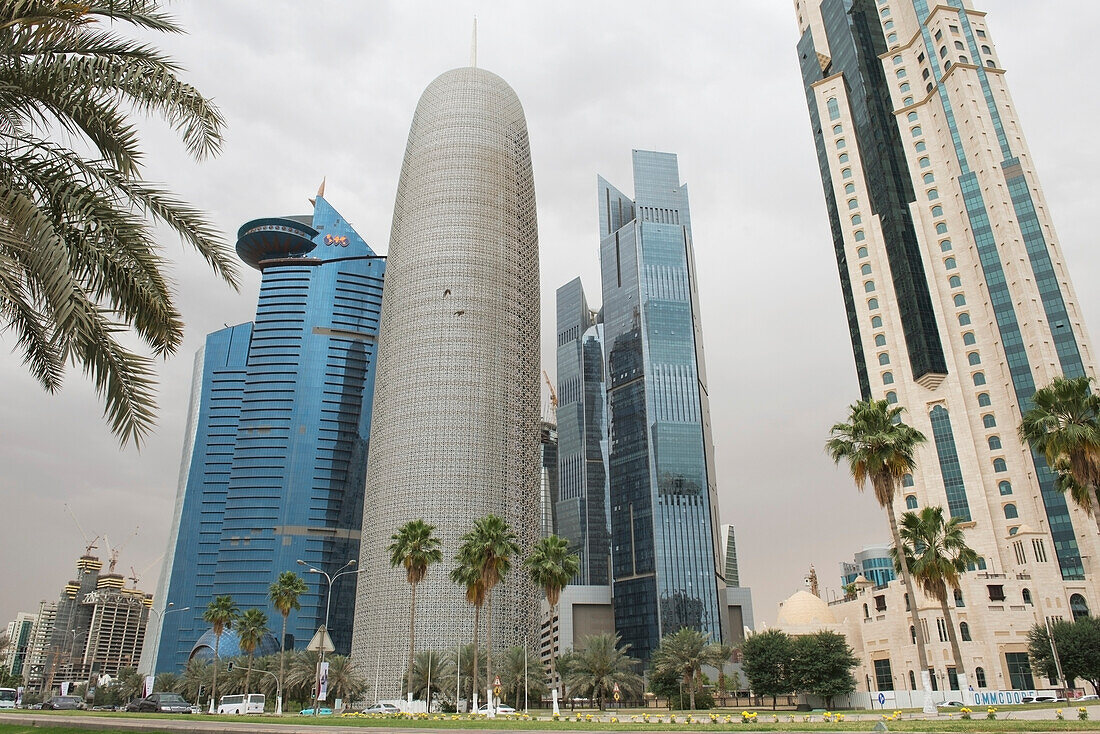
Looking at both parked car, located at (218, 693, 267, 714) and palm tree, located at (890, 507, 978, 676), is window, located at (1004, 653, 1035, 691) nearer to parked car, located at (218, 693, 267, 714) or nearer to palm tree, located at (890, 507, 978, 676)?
palm tree, located at (890, 507, 978, 676)

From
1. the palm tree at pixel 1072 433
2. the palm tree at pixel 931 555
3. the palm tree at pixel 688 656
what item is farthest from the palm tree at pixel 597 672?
the palm tree at pixel 1072 433

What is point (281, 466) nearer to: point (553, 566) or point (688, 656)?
point (688, 656)

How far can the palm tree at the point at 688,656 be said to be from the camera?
75.9 metres

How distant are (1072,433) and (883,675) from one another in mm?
60030

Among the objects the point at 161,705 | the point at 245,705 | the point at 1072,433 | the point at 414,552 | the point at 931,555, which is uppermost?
the point at 1072,433

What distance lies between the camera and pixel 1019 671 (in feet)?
258

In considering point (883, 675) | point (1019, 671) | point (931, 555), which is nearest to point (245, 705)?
point (931, 555)

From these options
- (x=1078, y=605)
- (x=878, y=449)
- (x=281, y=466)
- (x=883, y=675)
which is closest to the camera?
(x=878, y=449)

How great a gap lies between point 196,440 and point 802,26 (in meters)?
169

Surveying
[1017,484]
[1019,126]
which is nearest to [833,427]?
[1017,484]

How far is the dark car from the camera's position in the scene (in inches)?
2766

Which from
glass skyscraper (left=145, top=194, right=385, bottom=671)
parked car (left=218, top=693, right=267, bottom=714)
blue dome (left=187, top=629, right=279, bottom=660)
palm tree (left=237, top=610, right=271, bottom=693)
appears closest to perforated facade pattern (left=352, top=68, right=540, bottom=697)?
palm tree (left=237, top=610, right=271, bottom=693)

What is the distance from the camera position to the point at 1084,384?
3988 cm

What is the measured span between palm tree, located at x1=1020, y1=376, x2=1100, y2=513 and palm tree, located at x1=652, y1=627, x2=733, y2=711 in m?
42.7
